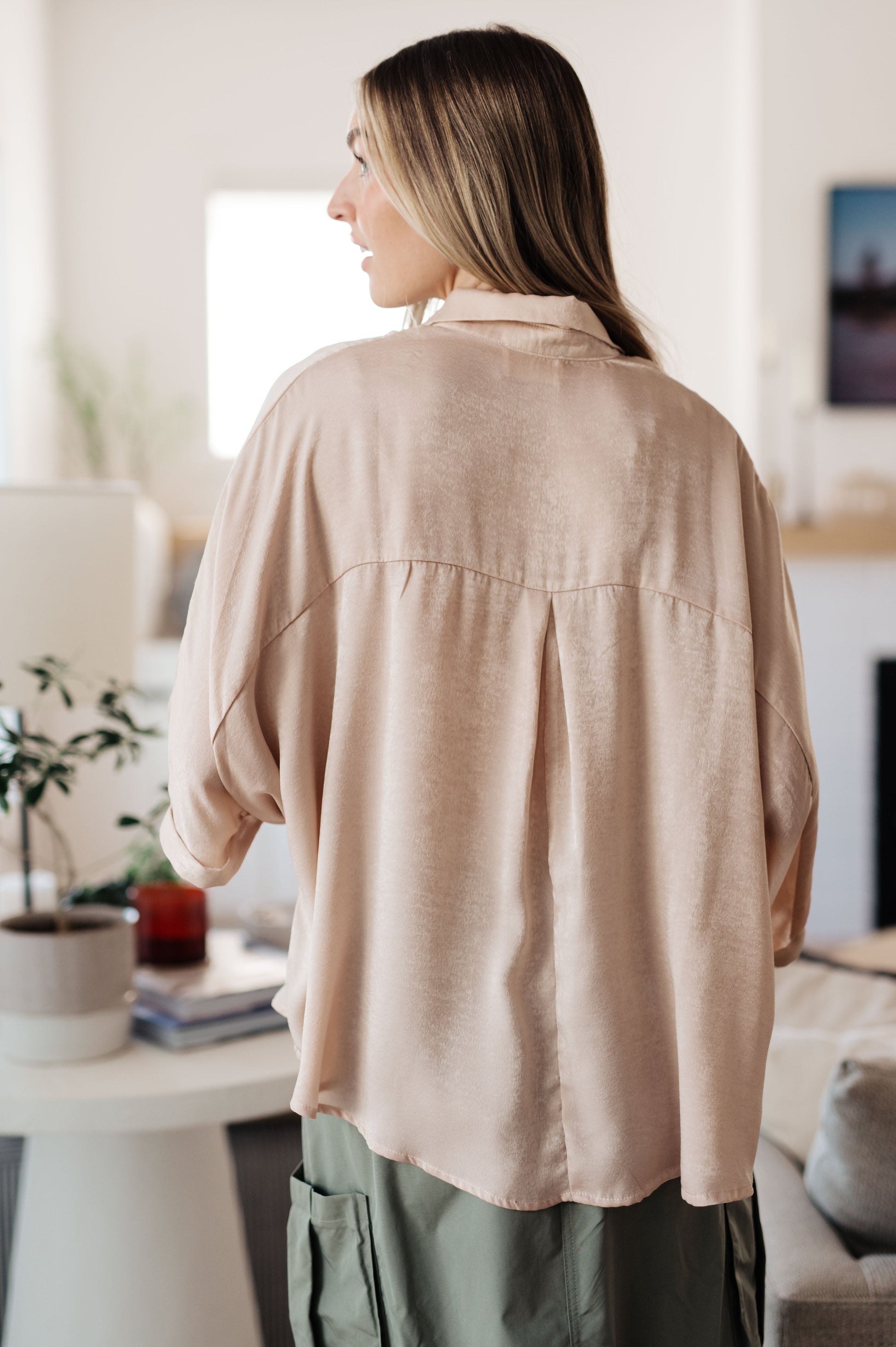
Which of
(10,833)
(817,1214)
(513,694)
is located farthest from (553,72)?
(10,833)

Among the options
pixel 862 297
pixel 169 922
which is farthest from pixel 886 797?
pixel 169 922

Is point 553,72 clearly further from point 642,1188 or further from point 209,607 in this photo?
point 642,1188

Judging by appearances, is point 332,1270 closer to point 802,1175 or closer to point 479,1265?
point 479,1265

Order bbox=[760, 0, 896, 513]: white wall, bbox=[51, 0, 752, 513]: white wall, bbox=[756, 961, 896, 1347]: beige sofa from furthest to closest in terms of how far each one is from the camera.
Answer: bbox=[51, 0, 752, 513]: white wall, bbox=[760, 0, 896, 513]: white wall, bbox=[756, 961, 896, 1347]: beige sofa

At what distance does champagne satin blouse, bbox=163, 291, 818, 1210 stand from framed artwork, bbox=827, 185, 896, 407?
3621 millimetres

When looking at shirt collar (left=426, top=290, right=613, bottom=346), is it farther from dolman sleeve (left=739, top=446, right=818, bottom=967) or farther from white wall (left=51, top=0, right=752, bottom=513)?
white wall (left=51, top=0, right=752, bottom=513)

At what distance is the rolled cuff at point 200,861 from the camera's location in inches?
33.4

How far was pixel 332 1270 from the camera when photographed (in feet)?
2.65

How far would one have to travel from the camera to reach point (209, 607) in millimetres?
785

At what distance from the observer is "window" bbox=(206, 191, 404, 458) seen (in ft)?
15.0

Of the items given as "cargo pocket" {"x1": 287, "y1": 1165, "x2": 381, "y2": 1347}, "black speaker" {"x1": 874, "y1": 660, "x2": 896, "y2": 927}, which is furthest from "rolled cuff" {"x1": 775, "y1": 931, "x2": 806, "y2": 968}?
"black speaker" {"x1": 874, "y1": 660, "x2": 896, "y2": 927}

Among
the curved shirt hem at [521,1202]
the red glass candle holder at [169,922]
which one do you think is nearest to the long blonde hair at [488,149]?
the curved shirt hem at [521,1202]

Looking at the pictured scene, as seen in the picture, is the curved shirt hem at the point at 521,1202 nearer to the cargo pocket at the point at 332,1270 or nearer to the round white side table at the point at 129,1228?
the cargo pocket at the point at 332,1270

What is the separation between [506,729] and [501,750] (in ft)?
0.05
